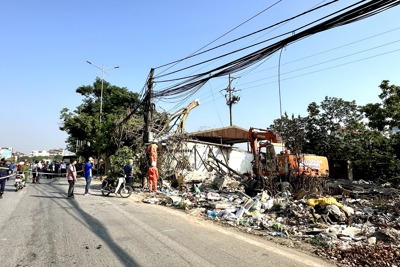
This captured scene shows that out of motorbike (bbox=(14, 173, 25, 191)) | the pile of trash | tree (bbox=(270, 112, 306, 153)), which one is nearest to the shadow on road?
the pile of trash

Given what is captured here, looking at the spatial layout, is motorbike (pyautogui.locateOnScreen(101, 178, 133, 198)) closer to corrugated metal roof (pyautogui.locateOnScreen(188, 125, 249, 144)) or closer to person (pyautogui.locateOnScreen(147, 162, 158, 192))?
person (pyautogui.locateOnScreen(147, 162, 158, 192))

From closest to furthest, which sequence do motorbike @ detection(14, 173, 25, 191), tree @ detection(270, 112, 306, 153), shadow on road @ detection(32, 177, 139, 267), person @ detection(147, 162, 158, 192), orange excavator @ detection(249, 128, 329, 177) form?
shadow on road @ detection(32, 177, 139, 267) < tree @ detection(270, 112, 306, 153) < orange excavator @ detection(249, 128, 329, 177) < person @ detection(147, 162, 158, 192) < motorbike @ detection(14, 173, 25, 191)

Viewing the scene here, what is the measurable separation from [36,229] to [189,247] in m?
3.76

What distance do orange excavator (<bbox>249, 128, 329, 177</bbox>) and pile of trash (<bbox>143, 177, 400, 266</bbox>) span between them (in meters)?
1.33

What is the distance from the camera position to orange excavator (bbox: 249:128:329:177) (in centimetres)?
1334

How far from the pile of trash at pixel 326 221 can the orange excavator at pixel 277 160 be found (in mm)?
1333

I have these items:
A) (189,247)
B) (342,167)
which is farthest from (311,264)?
(342,167)

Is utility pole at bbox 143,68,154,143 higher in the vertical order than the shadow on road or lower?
higher

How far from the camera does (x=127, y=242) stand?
6078 mm

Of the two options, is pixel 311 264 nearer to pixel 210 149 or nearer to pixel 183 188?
pixel 183 188

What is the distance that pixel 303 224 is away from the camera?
27.0 feet

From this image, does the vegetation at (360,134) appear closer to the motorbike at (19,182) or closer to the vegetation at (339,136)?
the vegetation at (339,136)

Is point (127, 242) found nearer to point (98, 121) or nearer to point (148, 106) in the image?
point (148, 106)

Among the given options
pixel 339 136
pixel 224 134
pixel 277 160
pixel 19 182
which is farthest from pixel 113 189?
pixel 339 136
